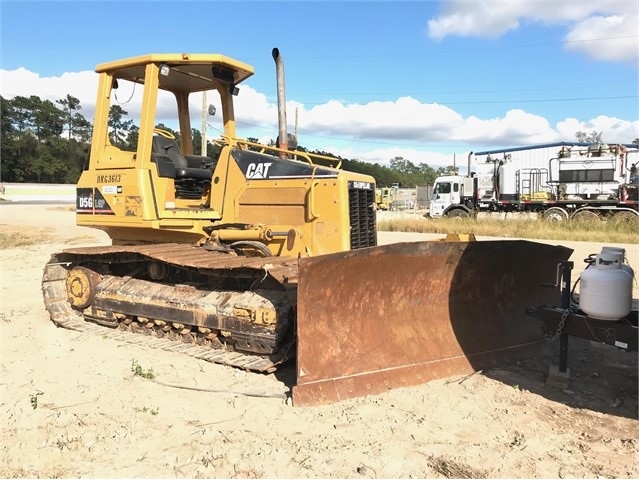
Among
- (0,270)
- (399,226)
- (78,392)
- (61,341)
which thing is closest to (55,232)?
(0,270)

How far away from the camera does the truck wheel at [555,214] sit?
22.0m

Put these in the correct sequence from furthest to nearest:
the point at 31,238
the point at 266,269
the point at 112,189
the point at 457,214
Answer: the point at 457,214 < the point at 31,238 < the point at 112,189 < the point at 266,269

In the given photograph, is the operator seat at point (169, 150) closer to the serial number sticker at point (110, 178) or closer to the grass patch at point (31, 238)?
the serial number sticker at point (110, 178)

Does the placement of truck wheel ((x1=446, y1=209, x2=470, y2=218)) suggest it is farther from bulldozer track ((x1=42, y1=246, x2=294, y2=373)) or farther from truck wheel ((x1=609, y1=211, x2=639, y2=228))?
bulldozer track ((x1=42, y1=246, x2=294, y2=373))

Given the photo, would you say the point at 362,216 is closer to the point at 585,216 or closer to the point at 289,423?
the point at 289,423

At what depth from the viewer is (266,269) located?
4336 millimetres

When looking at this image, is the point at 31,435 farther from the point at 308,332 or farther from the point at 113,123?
the point at 113,123

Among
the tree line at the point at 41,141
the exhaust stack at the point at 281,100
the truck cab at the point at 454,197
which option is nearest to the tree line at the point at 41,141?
the tree line at the point at 41,141

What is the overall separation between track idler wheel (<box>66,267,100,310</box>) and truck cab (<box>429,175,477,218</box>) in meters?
22.4

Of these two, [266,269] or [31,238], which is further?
[31,238]

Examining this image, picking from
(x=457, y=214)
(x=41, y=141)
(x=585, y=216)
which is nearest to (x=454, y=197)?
(x=457, y=214)

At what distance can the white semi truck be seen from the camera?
70.9 feet

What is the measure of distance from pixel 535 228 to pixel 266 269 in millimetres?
17081

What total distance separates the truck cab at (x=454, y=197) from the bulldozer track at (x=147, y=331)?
2237 cm
